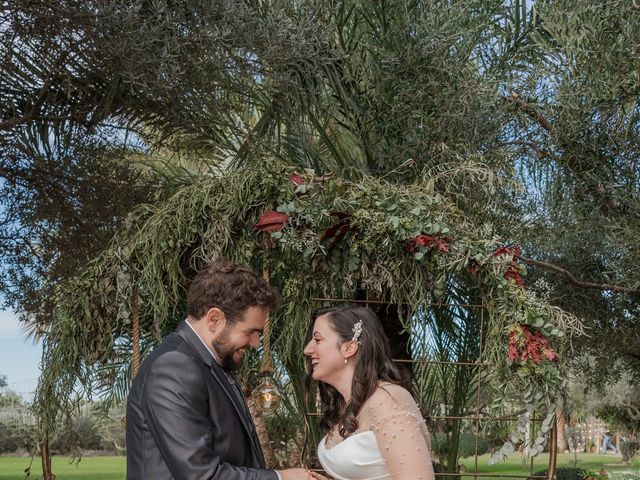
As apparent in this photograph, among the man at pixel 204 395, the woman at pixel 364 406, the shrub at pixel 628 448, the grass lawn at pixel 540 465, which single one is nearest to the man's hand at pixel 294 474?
the man at pixel 204 395

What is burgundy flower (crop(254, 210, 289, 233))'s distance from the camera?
5.24 meters

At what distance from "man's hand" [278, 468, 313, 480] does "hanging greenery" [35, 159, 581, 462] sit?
212 centimetres

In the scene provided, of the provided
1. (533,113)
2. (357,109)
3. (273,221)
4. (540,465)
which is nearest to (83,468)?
(540,465)

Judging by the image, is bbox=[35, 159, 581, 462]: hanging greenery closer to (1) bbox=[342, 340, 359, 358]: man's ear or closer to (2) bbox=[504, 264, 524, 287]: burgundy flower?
(2) bbox=[504, 264, 524, 287]: burgundy flower

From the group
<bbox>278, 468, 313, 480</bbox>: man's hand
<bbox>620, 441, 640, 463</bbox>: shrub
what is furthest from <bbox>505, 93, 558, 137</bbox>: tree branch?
<bbox>620, 441, 640, 463</bbox>: shrub

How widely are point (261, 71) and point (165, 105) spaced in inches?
54.2

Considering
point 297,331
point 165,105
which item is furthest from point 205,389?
point 165,105

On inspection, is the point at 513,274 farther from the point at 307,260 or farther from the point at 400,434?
the point at 400,434

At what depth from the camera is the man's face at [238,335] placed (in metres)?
3.05

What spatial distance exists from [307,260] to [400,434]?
2.20m

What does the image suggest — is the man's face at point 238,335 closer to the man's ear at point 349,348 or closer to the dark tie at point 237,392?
the dark tie at point 237,392

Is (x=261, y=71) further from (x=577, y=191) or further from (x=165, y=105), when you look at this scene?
(x=577, y=191)

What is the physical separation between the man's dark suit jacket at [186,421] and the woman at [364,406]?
50 centimetres

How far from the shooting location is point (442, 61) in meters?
8.84
